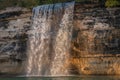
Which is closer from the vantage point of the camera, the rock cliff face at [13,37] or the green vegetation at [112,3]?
the green vegetation at [112,3]

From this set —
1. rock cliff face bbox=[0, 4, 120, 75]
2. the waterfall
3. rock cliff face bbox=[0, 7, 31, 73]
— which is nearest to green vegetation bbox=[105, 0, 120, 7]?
rock cliff face bbox=[0, 4, 120, 75]

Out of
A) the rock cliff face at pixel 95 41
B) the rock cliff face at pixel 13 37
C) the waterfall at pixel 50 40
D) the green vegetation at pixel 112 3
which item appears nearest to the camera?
the rock cliff face at pixel 95 41

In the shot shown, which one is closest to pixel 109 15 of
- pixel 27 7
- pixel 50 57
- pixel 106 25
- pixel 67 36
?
pixel 106 25

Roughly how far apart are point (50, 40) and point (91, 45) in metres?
3.68

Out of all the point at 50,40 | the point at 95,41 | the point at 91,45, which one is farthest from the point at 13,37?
the point at 95,41

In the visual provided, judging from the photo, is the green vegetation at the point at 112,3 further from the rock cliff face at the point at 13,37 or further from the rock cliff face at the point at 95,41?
the rock cliff face at the point at 13,37

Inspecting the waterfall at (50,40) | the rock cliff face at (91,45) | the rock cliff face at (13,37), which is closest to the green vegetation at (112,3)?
the rock cliff face at (91,45)

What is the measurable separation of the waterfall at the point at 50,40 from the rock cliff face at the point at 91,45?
60 cm

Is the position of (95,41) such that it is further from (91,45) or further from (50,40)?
(50,40)

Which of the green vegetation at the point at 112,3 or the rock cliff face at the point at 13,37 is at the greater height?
the green vegetation at the point at 112,3

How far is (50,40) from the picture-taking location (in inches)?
1225

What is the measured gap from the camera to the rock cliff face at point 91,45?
28.7 m

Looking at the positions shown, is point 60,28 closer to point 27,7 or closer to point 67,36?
point 67,36

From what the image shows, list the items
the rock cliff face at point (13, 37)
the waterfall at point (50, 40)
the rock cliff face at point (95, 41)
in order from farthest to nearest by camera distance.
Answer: the rock cliff face at point (13, 37) < the waterfall at point (50, 40) < the rock cliff face at point (95, 41)
